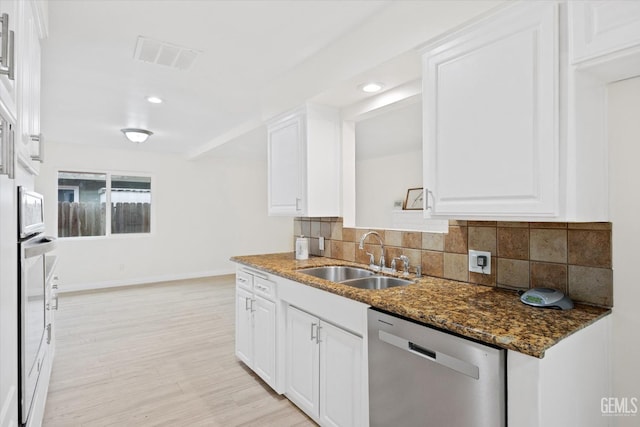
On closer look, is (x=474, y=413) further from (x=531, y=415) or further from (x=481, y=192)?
(x=481, y=192)

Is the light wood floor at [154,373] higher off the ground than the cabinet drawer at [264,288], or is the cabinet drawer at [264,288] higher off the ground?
the cabinet drawer at [264,288]

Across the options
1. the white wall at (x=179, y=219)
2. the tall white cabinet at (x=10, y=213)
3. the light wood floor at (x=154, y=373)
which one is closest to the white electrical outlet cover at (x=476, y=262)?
the light wood floor at (x=154, y=373)

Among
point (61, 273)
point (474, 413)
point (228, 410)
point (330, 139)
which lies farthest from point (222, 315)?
point (474, 413)

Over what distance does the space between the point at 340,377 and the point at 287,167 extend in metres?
1.73

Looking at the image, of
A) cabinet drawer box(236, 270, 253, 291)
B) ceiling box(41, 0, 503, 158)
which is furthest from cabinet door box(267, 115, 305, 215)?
cabinet drawer box(236, 270, 253, 291)

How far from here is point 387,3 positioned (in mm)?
2029

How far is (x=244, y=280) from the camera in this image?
9.42ft

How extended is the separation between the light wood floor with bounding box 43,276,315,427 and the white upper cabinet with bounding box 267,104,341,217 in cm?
140

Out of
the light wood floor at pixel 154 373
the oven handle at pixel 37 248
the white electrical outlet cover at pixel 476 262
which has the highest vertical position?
the oven handle at pixel 37 248

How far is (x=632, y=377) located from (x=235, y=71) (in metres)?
3.12

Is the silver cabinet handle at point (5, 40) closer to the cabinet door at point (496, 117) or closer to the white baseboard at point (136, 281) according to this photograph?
the cabinet door at point (496, 117)

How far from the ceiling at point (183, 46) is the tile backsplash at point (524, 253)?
4.40 feet

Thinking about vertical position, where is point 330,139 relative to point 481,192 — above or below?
above

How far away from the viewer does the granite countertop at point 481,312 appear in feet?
3.85
